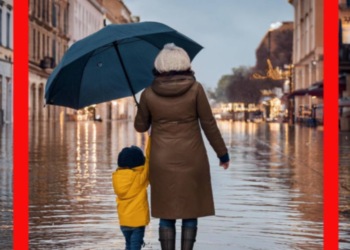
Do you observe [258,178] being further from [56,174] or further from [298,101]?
[298,101]

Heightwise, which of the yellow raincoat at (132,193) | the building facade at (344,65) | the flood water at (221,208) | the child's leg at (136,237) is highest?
the building facade at (344,65)

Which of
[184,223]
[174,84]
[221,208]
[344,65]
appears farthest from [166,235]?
[344,65]

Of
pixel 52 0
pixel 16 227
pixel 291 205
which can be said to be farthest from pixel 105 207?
pixel 52 0

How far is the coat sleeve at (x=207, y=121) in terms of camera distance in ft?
19.9

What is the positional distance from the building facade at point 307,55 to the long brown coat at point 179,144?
52162 millimetres

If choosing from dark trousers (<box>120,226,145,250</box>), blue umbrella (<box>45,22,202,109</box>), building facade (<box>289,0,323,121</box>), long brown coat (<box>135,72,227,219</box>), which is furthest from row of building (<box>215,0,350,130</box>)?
long brown coat (<box>135,72,227,219</box>)

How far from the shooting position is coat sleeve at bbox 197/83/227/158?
239 inches

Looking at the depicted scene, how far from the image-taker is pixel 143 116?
20.6 ft

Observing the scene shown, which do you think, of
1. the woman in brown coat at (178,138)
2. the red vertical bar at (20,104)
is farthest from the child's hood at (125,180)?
the red vertical bar at (20,104)

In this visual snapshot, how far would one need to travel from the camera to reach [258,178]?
50.5ft

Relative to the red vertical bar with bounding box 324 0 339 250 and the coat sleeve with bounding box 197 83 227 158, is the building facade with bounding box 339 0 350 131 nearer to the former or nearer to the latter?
the coat sleeve with bounding box 197 83 227 158

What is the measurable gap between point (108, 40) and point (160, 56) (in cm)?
41

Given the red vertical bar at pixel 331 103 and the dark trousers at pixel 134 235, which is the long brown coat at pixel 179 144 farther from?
the red vertical bar at pixel 331 103

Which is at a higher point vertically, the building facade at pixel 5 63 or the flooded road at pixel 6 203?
the building facade at pixel 5 63
